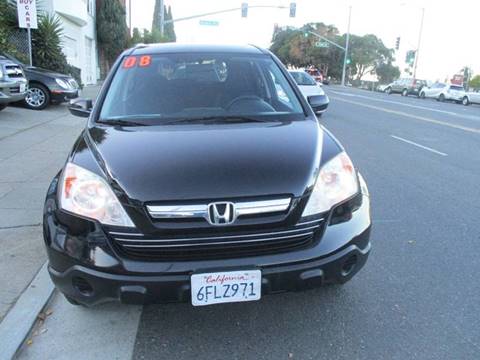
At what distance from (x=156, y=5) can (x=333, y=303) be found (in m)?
73.2

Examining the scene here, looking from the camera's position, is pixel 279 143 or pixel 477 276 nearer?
pixel 279 143

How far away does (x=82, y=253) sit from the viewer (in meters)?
2.55

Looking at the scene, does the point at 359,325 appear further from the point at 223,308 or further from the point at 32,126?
the point at 32,126

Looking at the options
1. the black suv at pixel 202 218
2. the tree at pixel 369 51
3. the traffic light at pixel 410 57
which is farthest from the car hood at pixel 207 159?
the tree at pixel 369 51

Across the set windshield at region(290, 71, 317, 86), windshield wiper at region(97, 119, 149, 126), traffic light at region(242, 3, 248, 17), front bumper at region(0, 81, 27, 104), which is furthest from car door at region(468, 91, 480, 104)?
windshield wiper at region(97, 119, 149, 126)

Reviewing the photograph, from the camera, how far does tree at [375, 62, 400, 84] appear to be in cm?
7212

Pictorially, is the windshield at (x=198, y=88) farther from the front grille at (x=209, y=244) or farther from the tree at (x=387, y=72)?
the tree at (x=387, y=72)

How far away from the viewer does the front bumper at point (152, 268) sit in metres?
2.49

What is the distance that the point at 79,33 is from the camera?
25438 millimetres

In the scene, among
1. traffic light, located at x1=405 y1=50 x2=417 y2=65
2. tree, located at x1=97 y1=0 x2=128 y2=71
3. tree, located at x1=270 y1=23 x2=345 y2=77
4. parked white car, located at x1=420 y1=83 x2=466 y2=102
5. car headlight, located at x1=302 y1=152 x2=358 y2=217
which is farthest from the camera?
tree, located at x1=270 y1=23 x2=345 y2=77

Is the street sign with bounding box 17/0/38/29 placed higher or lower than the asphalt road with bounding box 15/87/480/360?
higher

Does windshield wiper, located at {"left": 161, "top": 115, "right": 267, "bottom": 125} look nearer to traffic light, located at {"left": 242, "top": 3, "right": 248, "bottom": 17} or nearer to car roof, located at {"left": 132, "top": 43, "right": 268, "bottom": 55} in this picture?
car roof, located at {"left": 132, "top": 43, "right": 268, "bottom": 55}

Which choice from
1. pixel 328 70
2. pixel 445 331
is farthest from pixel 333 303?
pixel 328 70

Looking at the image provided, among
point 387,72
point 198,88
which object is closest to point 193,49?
point 198,88
